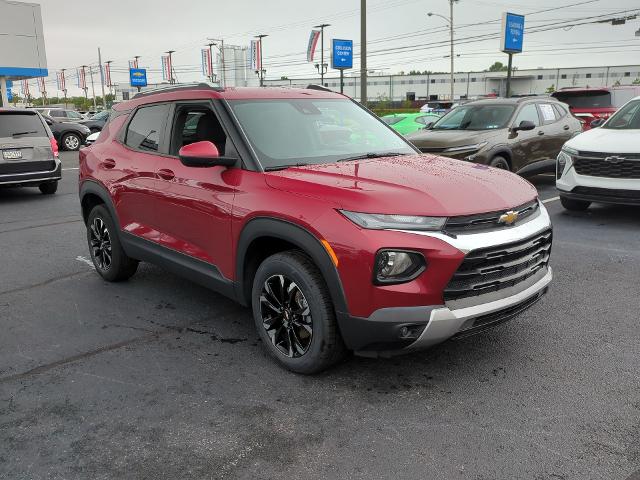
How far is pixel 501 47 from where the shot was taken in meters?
22.9

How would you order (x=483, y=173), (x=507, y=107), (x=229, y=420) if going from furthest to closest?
(x=507, y=107) → (x=483, y=173) → (x=229, y=420)

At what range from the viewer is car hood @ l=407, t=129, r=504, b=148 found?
8.93 metres

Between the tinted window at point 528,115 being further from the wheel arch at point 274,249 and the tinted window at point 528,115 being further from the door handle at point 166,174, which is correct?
the wheel arch at point 274,249

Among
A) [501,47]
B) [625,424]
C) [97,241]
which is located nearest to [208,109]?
[97,241]

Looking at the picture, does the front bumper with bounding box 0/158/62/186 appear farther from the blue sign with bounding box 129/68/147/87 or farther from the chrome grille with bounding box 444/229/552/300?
the blue sign with bounding box 129/68/147/87

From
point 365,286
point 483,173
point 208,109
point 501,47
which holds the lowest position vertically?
point 365,286

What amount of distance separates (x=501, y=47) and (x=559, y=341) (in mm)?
21595

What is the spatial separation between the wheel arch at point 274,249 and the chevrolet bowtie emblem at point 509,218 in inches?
38.9

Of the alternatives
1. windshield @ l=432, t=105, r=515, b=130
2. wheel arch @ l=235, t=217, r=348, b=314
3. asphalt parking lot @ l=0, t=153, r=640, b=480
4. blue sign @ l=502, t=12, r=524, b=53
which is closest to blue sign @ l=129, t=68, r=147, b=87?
blue sign @ l=502, t=12, r=524, b=53

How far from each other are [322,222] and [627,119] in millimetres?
7085

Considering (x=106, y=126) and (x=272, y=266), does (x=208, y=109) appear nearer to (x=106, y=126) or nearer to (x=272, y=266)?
(x=272, y=266)

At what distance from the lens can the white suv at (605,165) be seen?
7195 millimetres

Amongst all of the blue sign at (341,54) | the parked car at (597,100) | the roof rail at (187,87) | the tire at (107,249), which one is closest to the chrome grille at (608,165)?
the roof rail at (187,87)

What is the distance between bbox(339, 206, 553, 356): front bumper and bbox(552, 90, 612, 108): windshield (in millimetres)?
13877
